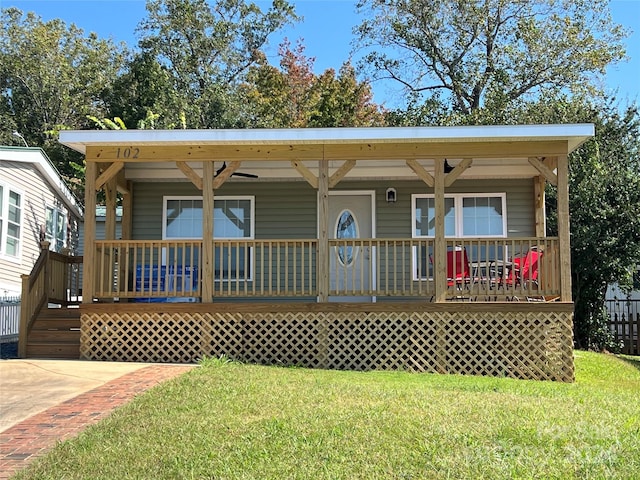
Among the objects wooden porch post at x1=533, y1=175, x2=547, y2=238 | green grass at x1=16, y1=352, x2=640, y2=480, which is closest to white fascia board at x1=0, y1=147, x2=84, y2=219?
green grass at x1=16, y1=352, x2=640, y2=480

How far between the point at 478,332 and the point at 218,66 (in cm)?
2272

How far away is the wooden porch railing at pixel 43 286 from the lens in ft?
32.6

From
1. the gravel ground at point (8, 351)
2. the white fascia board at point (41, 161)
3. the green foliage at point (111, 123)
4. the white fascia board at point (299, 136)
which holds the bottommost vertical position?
the gravel ground at point (8, 351)

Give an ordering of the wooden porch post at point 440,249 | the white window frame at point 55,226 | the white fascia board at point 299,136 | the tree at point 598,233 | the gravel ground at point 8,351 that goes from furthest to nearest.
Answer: the white window frame at point 55,226, the tree at point 598,233, the gravel ground at point 8,351, the wooden porch post at point 440,249, the white fascia board at point 299,136

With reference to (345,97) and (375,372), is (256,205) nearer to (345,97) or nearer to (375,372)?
(375,372)

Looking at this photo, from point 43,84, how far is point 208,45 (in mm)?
6964

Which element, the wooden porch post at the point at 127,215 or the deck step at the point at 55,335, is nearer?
the deck step at the point at 55,335

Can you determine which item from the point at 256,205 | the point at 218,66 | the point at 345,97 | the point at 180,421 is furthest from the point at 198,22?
the point at 180,421

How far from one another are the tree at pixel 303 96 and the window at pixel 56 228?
1101 cm

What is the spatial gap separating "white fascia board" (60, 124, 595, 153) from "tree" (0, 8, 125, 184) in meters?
18.7

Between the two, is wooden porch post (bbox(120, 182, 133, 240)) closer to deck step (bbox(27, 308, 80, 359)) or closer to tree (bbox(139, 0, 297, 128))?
deck step (bbox(27, 308, 80, 359))

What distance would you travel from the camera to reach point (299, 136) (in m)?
9.61

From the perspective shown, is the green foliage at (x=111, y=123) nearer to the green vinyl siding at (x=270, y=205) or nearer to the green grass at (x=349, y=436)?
the green vinyl siding at (x=270, y=205)

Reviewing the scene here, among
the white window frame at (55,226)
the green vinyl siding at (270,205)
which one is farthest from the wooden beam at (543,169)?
the white window frame at (55,226)
